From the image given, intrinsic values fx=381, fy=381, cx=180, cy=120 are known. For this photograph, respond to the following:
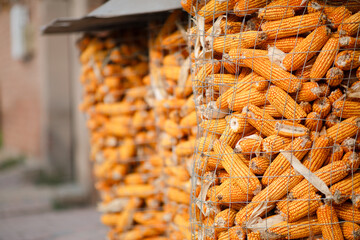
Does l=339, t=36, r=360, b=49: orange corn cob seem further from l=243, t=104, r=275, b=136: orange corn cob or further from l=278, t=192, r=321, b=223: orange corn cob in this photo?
l=278, t=192, r=321, b=223: orange corn cob

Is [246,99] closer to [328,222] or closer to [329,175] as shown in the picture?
[329,175]

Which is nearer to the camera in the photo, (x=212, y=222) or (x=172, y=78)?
(x=212, y=222)

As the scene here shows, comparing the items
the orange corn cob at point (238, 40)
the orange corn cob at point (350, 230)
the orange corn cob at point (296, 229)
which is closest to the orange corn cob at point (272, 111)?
the orange corn cob at point (238, 40)

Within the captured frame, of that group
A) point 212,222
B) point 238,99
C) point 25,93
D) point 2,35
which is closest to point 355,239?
point 212,222

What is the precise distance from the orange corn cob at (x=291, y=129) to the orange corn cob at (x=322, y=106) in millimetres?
133

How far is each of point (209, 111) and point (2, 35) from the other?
10.3m

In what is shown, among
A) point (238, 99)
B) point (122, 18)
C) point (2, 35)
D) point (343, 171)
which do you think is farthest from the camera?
point (2, 35)

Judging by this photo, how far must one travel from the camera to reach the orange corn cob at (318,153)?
6.91 feet

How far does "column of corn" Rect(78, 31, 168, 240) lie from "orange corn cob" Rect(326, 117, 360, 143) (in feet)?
7.18

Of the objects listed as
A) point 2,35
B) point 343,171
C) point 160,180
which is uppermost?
point 2,35

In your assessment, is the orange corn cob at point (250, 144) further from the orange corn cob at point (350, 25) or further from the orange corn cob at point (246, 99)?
the orange corn cob at point (350, 25)

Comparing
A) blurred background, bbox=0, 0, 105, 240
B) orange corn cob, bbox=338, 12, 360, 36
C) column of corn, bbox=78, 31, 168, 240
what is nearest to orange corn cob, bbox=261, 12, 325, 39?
orange corn cob, bbox=338, 12, 360, 36

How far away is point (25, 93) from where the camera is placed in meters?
9.90

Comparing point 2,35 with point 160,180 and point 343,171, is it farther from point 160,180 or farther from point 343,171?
point 343,171
